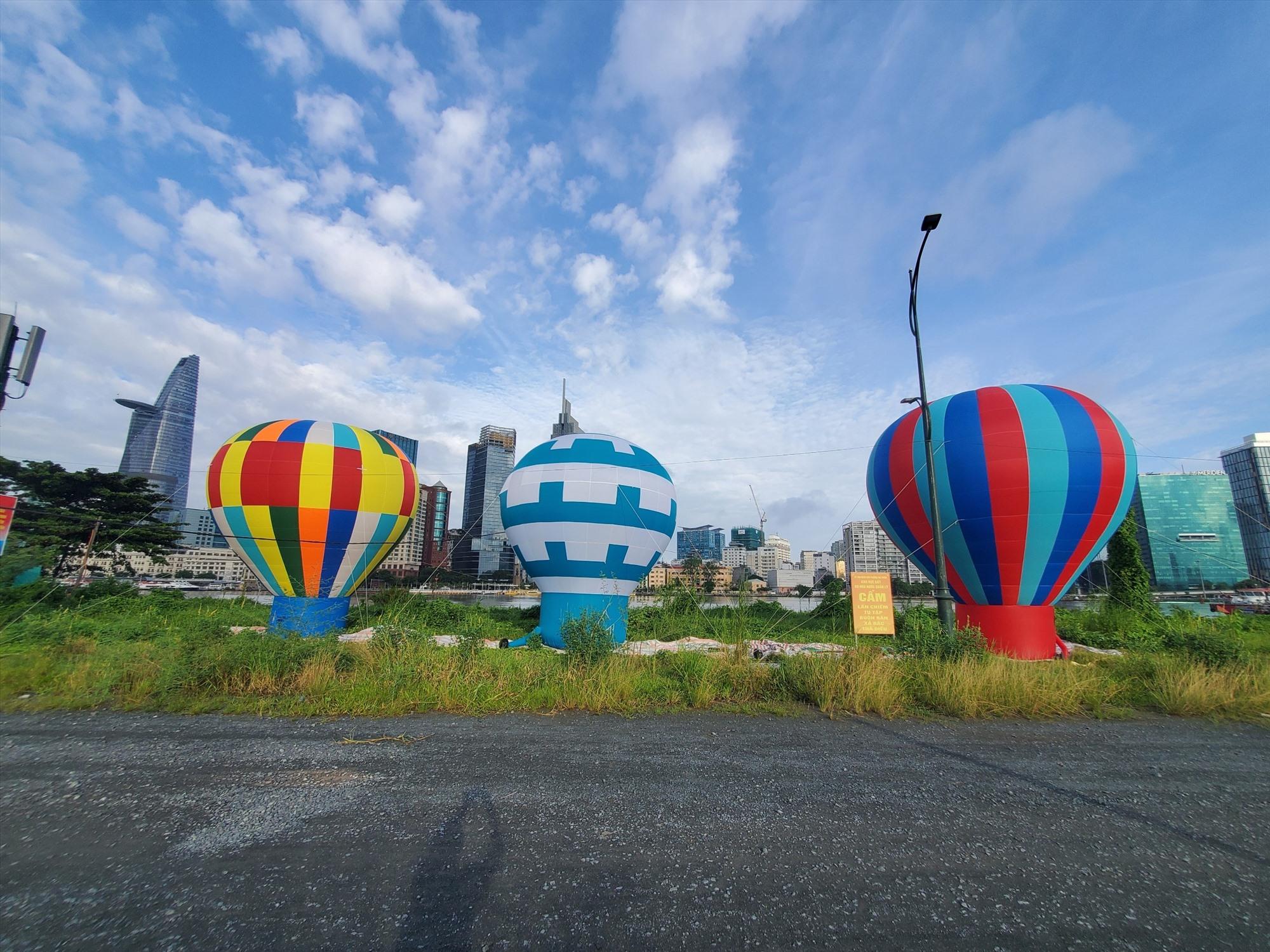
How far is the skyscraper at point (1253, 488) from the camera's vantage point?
22086 millimetres

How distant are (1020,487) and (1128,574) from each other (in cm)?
1072

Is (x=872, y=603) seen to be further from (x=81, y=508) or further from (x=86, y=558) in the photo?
(x=81, y=508)

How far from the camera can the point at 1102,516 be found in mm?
10562

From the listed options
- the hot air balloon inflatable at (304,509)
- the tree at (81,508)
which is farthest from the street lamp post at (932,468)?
the tree at (81,508)

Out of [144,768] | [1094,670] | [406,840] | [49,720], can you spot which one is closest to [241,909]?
[406,840]

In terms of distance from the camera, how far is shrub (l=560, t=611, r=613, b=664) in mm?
7246

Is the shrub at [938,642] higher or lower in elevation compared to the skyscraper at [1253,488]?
lower

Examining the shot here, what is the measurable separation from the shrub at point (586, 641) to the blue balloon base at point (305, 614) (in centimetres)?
851

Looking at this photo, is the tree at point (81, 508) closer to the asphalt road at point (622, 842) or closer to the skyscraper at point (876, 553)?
the asphalt road at point (622, 842)

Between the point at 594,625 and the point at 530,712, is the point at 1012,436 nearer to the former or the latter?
the point at 594,625

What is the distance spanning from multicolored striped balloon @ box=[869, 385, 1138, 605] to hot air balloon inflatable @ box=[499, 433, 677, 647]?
618 cm

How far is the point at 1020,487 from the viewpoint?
10.3 m

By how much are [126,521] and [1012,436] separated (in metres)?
29.3

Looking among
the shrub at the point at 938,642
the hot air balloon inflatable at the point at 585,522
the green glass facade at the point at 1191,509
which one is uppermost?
the green glass facade at the point at 1191,509
